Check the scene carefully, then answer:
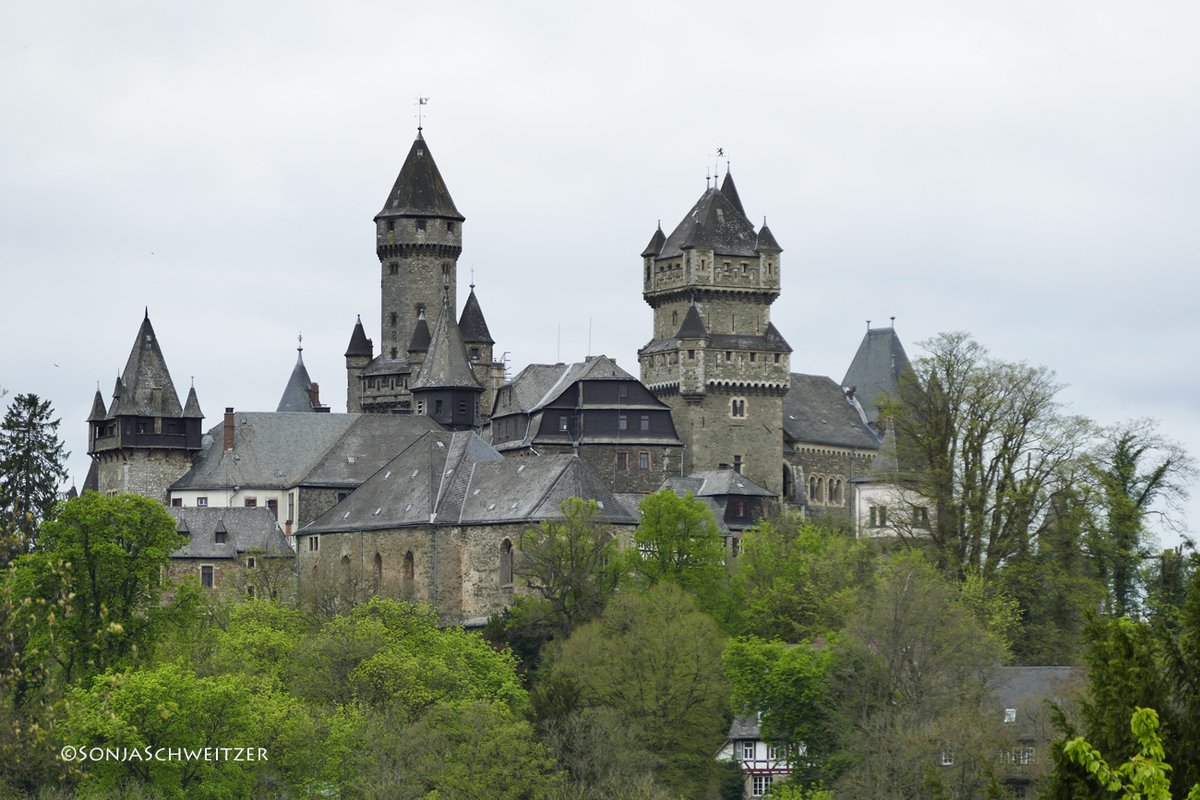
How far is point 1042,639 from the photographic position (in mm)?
68312

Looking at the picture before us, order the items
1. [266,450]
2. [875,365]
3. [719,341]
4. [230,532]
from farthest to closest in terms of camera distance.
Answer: [875,365] → [719,341] → [266,450] → [230,532]

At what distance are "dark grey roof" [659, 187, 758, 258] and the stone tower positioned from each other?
0.04 meters

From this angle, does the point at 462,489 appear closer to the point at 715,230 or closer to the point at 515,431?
the point at 515,431

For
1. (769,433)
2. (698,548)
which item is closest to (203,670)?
(698,548)

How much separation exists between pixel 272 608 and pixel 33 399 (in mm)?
19667

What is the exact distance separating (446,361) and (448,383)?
1.30 m

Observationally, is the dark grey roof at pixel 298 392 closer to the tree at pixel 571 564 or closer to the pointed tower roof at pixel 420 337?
the pointed tower roof at pixel 420 337

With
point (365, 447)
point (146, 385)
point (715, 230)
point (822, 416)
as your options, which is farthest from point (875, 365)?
point (146, 385)

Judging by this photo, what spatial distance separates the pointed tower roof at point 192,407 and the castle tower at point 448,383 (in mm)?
8588

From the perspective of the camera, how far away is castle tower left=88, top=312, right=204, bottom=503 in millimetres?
95625

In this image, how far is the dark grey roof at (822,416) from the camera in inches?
4031

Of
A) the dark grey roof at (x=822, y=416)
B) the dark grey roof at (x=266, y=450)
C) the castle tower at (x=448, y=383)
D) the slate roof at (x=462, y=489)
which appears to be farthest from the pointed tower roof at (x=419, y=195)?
the slate roof at (x=462, y=489)

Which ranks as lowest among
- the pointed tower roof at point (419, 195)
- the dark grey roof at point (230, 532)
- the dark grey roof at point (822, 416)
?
the dark grey roof at point (230, 532)

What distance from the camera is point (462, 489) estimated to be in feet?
274
